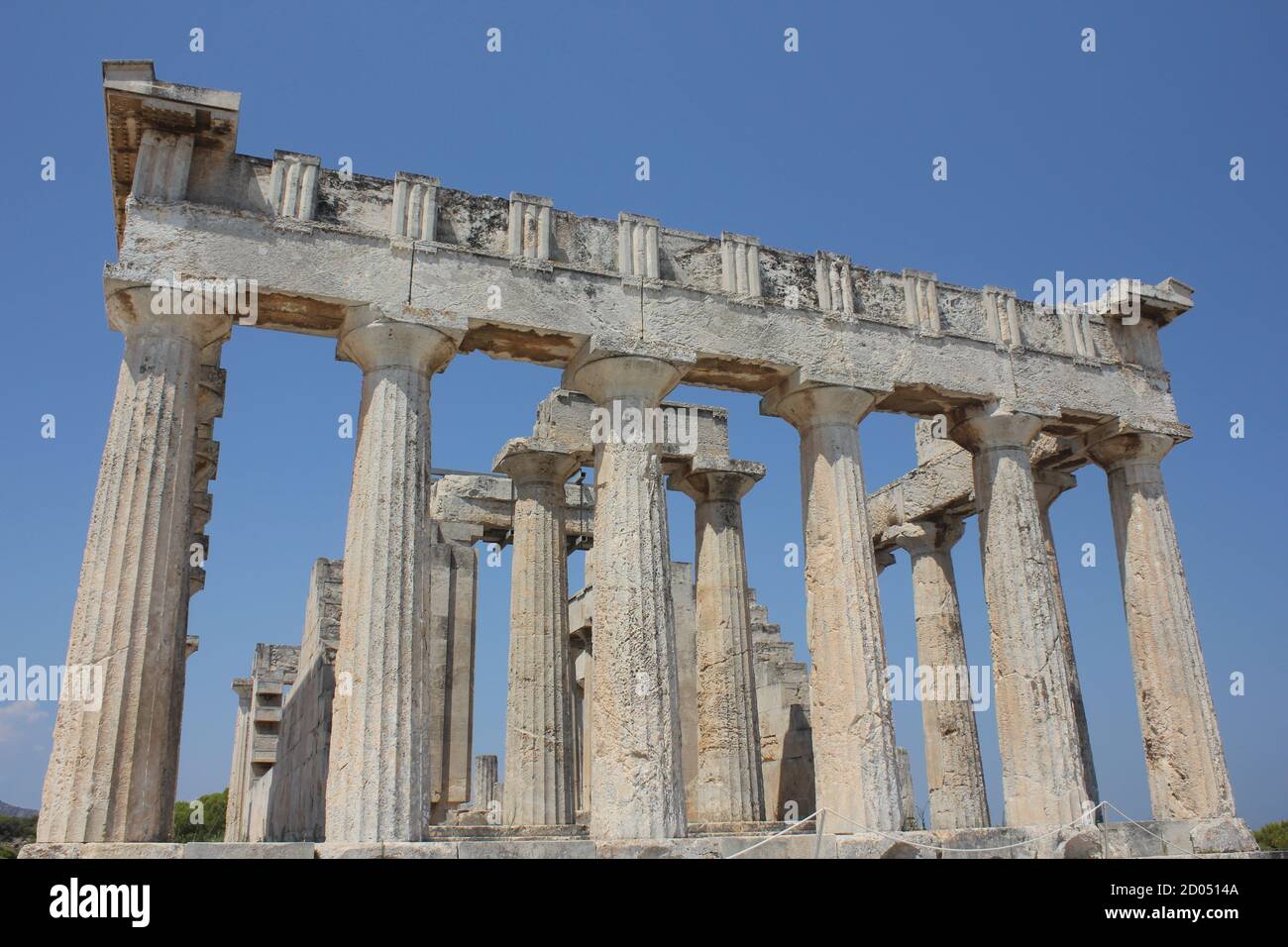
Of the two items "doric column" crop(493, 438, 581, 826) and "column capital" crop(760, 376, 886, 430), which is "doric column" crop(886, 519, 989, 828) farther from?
"doric column" crop(493, 438, 581, 826)

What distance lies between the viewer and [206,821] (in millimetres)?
57969

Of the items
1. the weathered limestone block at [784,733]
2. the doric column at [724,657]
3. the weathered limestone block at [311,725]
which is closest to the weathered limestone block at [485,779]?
the weathered limestone block at [311,725]

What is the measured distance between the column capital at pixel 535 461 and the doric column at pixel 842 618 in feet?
14.2

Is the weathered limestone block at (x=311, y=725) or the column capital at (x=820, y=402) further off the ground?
the column capital at (x=820, y=402)

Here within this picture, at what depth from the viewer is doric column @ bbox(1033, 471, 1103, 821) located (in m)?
18.9

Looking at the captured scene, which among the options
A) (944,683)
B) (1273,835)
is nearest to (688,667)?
(944,683)

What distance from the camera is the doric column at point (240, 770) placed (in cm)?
3238

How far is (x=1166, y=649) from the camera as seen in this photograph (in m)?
17.3

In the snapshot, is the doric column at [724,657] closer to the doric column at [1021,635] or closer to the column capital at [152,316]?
the doric column at [1021,635]

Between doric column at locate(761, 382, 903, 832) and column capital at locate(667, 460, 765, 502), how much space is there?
4.38 metres

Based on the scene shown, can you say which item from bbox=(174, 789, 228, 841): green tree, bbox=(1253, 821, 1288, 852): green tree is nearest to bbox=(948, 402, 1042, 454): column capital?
bbox=(1253, 821, 1288, 852): green tree
